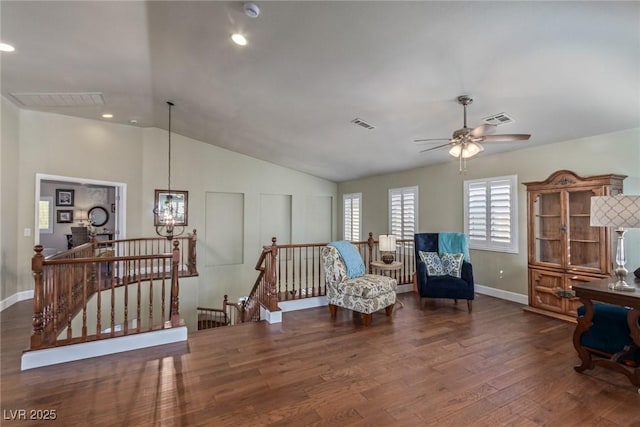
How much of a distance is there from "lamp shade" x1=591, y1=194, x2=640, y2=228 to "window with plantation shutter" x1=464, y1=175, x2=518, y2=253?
2223 mm

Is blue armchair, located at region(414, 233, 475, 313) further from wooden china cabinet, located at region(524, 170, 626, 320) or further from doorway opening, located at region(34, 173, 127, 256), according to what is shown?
doorway opening, located at region(34, 173, 127, 256)

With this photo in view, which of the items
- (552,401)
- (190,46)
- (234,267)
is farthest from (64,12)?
(234,267)

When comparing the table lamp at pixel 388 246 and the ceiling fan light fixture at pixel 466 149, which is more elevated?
the ceiling fan light fixture at pixel 466 149

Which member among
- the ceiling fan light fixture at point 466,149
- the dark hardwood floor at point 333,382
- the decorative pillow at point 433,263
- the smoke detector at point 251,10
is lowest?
the dark hardwood floor at point 333,382

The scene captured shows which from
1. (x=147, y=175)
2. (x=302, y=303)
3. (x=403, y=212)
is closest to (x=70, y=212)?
(x=147, y=175)

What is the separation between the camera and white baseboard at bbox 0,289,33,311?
15.0 feet

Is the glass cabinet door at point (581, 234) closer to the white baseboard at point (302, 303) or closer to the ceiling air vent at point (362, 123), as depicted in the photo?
the ceiling air vent at point (362, 123)

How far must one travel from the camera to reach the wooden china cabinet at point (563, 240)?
3844 millimetres

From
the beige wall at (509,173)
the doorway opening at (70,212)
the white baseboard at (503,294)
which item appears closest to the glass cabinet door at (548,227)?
the beige wall at (509,173)

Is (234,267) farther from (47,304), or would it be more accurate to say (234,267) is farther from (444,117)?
(444,117)

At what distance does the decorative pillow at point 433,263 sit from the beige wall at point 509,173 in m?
1.04

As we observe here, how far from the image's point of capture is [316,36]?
280 centimetres

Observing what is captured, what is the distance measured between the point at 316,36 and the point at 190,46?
1501mm

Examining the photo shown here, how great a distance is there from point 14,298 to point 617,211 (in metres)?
8.05
